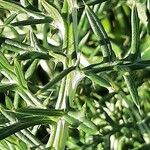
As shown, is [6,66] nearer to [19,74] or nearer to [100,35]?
[19,74]

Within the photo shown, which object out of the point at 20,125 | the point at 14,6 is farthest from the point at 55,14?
the point at 20,125

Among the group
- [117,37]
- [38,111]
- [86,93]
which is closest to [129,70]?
[38,111]

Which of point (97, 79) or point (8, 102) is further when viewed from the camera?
point (8, 102)

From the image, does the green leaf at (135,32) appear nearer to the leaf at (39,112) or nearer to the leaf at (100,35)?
the leaf at (100,35)

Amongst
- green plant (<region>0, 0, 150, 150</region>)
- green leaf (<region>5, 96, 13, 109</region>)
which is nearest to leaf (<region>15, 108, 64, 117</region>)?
green plant (<region>0, 0, 150, 150</region>)

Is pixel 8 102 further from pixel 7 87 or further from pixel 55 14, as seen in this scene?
pixel 55 14

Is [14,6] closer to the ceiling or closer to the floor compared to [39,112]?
closer to the ceiling

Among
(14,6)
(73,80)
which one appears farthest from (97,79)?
(14,6)

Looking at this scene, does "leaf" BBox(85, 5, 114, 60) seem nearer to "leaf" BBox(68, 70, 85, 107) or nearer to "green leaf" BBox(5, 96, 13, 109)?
"leaf" BBox(68, 70, 85, 107)

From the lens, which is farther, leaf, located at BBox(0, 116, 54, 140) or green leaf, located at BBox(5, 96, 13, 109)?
green leaf, located at BBox(5, 96, 13, 109)
